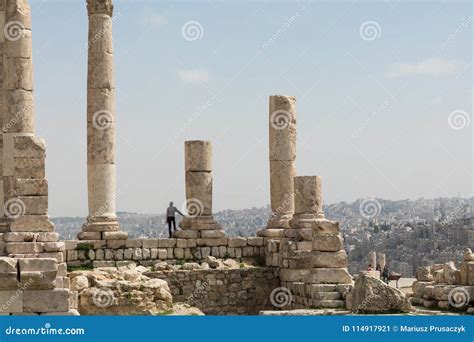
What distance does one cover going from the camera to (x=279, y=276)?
107 feet

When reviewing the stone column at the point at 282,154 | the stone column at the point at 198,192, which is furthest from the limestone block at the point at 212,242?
the stone column at the point at 282,154

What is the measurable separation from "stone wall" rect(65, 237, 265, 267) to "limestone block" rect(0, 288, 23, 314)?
1145 centimetres

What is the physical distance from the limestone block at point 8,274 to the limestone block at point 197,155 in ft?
45.0

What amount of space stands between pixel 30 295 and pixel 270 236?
14.7 meters

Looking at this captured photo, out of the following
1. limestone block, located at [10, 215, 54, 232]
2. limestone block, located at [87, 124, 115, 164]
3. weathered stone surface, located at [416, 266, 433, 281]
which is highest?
limestone block, located at [87, 124, 115, 164]

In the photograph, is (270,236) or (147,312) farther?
(270,236)

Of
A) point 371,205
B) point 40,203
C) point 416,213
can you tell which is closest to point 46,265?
point 40,203

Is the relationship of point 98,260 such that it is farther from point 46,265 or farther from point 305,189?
point 46,265

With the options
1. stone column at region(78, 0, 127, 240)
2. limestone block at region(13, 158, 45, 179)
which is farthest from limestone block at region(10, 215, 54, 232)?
stone column at region(78, 0, 127, 240)

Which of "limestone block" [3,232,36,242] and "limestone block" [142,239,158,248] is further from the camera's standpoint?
"limestone block" [142,239,158,248]

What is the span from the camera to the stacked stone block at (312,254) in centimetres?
2897

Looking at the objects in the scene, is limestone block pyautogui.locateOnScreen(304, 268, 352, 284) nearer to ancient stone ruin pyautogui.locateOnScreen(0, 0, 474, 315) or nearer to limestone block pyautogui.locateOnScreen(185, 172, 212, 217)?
ancient stone ruin pyautogui.locateOnScreen(0, 0, 474, 315)

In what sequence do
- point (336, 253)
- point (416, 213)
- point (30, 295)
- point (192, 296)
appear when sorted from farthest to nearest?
point (416, 213) < point (192, 296) < point (336, 253) < point (30, 295)

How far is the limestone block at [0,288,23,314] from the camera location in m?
19.6
